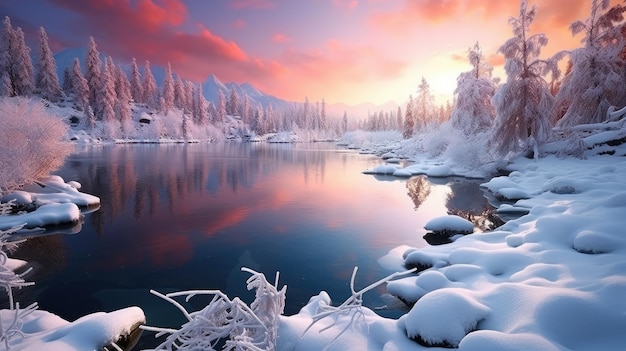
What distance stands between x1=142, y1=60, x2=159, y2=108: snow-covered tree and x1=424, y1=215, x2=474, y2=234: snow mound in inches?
3489

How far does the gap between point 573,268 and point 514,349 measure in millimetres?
3544

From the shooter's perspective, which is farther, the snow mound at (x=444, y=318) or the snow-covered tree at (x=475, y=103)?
the snow-covered tree at (x=475, y=103)

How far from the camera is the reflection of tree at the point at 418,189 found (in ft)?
54.1

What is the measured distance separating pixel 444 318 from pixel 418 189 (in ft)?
53.8

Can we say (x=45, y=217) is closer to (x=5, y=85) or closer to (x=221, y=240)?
(x=221, y=240)

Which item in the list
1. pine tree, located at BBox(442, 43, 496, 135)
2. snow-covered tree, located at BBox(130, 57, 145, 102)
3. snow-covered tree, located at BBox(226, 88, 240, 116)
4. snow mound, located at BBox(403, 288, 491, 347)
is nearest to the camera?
snow mound, located at BBox(403, 288, 491, 347)

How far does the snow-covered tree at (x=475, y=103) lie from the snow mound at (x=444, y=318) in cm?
3008

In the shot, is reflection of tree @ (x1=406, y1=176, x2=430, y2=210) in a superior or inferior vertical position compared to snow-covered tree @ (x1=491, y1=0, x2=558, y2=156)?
inferior

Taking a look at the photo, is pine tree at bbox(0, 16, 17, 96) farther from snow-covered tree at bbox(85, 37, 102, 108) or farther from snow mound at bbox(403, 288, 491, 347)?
snow mound at bbox(403, 288, 491, 347)

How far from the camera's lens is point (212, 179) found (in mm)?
21906

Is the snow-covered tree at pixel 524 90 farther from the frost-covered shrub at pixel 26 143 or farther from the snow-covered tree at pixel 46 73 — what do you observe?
the snow-covered tree at pixel 46 73

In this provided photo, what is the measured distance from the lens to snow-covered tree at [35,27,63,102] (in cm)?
5953

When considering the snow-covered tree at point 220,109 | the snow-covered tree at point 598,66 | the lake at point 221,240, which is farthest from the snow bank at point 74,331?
the snow-covered tree at point 220,109

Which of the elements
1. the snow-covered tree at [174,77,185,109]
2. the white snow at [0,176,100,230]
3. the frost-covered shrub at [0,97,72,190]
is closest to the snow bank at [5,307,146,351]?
the white snow at [0,176,100,230]
